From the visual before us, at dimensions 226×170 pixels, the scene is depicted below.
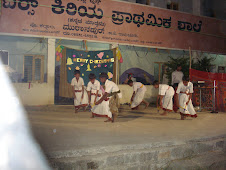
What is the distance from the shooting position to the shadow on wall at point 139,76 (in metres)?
12.6

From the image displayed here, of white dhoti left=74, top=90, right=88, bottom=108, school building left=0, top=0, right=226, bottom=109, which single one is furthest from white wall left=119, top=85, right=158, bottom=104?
white dhoti left=74, top=90, right=88, bottom=108

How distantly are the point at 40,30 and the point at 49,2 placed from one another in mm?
1246

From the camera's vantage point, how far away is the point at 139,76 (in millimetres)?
13102

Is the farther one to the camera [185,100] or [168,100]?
[168,100]

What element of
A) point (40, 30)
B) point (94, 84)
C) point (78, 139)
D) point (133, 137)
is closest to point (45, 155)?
point (78, 139)

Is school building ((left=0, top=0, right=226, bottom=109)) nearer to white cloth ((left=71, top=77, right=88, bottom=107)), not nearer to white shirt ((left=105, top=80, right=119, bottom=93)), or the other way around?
white cloth ((left=71, top=77, right=88, bottom=107))

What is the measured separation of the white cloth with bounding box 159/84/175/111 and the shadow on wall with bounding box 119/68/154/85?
4390mm

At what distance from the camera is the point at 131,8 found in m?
11.2

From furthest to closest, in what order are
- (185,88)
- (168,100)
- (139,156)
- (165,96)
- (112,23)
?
1. (112,23)
2. (165,96)
3. (168,100)
4. (185,88)
5. (139,156)

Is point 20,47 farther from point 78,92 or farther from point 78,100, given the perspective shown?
point 78,100

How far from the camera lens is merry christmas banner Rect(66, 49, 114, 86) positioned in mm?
10000

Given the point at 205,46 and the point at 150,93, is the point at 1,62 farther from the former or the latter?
the point at 205,46

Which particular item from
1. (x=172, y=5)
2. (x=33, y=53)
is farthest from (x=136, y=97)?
(x=172, y=5)

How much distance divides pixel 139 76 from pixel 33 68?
5696 mm
